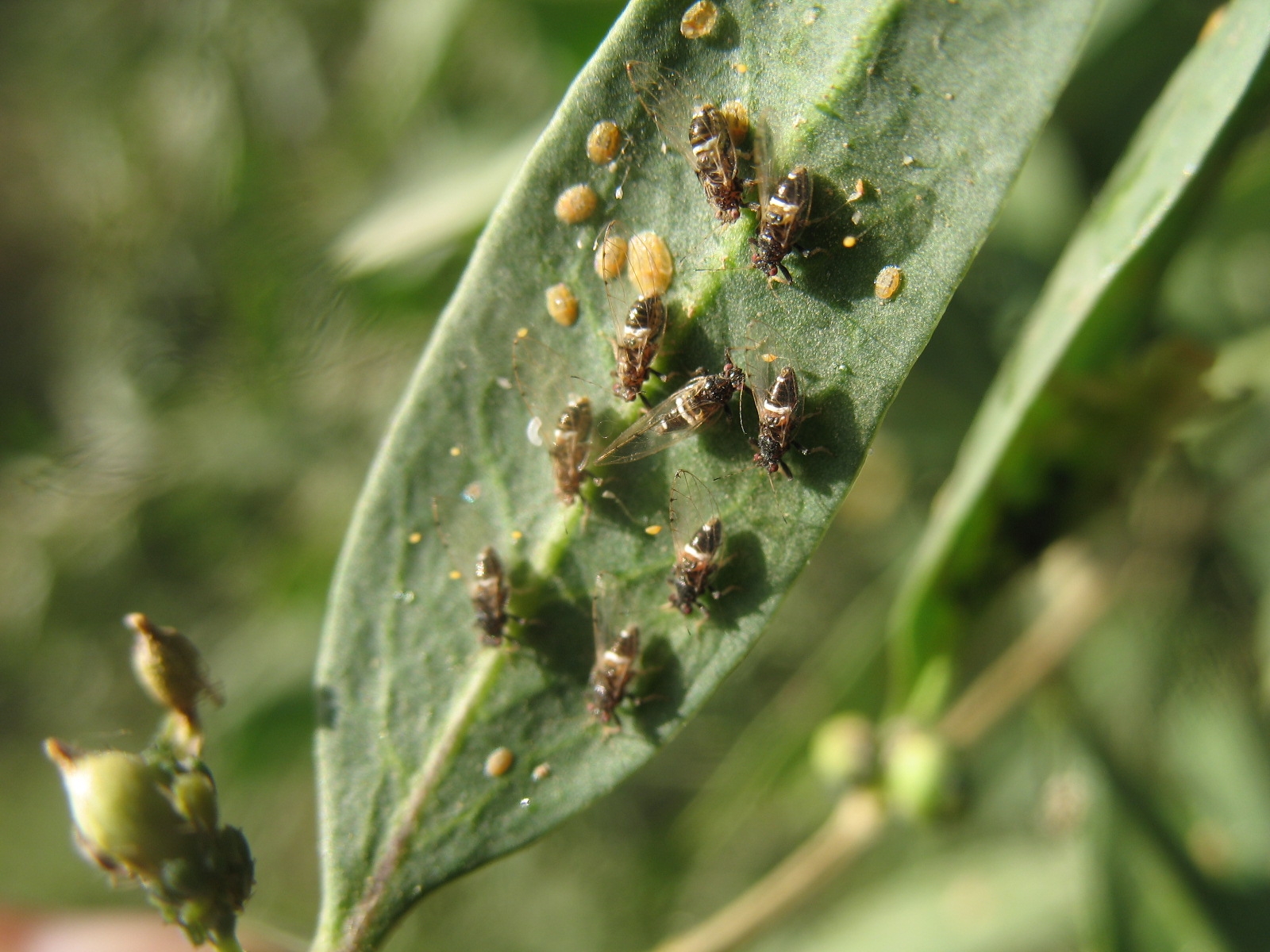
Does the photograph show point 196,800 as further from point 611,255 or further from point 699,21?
point 699,21

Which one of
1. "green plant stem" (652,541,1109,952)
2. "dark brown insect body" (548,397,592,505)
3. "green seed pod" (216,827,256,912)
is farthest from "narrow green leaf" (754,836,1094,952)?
"green seed pod" (216,827,256,912)

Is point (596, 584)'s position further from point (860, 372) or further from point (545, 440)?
point (860, 372)

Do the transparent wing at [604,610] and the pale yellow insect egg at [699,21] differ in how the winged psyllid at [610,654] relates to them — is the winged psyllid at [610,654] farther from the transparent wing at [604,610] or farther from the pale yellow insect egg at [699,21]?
the pale yellow insect egg at [699,21]

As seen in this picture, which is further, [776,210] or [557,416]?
[557,416]

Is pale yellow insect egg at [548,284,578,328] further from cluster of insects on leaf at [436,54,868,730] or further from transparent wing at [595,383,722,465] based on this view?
transparent wing at [595,383,722,465]

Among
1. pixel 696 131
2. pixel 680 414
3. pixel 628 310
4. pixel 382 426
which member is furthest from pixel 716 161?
pixel 382 426
